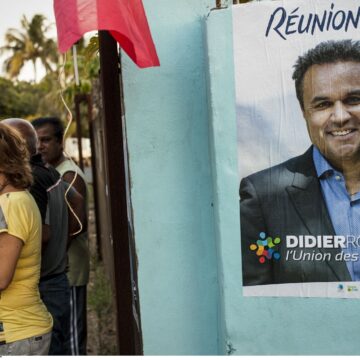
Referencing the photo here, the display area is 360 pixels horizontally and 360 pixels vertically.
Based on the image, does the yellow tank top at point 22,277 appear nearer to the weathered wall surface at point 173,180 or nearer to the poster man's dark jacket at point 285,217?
the weathered wall surface at point 173,180

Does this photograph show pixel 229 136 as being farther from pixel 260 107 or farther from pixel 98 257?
pixel 98 257

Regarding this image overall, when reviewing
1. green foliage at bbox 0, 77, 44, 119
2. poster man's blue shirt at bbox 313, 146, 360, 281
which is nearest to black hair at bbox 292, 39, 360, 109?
poster man's blue shirt at bbox 313, 146, 360, 281

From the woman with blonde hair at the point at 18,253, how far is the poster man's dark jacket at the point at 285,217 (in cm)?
102

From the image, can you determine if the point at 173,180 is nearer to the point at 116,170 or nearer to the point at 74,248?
the point at 116,170

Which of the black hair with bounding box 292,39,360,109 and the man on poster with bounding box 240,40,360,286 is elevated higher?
the black hair with bounding box 292,39,360,109

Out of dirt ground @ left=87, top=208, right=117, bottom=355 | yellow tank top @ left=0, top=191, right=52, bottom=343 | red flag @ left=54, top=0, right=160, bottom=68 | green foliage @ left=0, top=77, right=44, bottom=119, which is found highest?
green foliage @ left=0, top=77, right=44, bottom=119

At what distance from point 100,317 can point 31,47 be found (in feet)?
137

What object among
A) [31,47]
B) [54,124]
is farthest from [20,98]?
[54,124]

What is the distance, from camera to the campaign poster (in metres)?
2.78

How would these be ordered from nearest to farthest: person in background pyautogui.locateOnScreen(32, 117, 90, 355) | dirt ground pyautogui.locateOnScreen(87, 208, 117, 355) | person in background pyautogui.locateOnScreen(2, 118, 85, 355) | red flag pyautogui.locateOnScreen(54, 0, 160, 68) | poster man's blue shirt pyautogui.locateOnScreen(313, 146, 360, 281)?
red flag pyautogui.locateOnScreen(54, 0, 160, 68), poster man's blue shirt pyautogui.locateOnScreen(313, 146, 360, 281), person in background pyautogui.locateOnScreen(2, 118, 85, 355), person in background pyautogui.locateOnScreen(32, 117, 90, 355), dirt ground pyautogui.locateOnScreen(87, 208, 117, 355)

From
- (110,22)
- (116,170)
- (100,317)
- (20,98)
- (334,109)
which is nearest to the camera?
(110,22)

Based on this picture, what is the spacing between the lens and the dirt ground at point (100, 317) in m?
5.46

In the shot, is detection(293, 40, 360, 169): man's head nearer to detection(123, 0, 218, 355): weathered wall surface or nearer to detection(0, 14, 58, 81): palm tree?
detection(123, 0, 218, 355): weathered wall surface

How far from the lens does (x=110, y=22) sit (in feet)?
8.60
